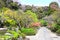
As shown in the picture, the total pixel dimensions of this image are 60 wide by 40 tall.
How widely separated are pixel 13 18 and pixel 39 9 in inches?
1480

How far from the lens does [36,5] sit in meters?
71.4

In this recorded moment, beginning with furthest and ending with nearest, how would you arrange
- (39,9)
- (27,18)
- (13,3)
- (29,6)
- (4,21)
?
(39,9), (29,6), (13,3), (27,18), (4,21)

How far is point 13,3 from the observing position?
1811 inches

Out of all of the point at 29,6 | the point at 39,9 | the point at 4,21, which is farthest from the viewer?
the point at 39,9

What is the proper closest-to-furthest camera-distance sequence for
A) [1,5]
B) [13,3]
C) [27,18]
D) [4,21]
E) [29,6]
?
[4,21] < [27,18] < [1,5] < [13,3] < [29,6]

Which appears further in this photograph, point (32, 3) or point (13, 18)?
point (32, 3)

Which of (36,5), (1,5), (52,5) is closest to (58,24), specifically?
(1,5)

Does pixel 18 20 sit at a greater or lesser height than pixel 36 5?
greater

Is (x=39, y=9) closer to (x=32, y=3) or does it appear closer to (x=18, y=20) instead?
(x=32, y=3)

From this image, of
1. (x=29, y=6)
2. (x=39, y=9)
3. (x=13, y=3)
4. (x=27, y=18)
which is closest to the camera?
(x=27, y=18)

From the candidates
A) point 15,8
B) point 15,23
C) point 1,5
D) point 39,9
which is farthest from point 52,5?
point 15,23

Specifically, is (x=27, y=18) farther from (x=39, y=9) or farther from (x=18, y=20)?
(x=39, y=9)

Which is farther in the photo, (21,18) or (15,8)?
(15,8)

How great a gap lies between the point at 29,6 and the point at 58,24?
3073cm
